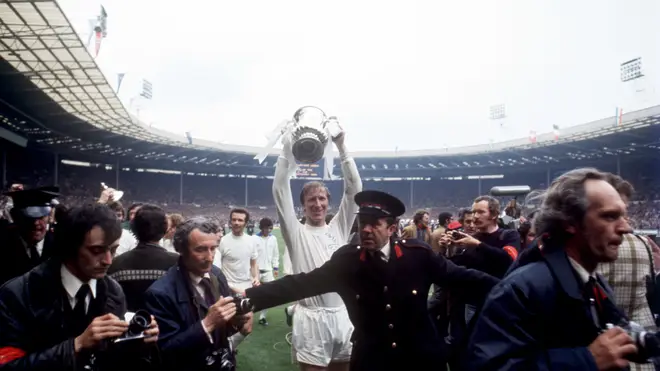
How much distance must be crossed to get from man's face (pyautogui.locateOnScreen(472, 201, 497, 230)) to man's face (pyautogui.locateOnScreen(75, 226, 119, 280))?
3611 mm

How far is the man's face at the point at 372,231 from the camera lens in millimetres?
2592

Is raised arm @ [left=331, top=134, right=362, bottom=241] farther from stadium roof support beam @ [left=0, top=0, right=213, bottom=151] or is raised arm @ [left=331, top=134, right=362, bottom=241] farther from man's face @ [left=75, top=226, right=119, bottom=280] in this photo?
stadium roof support beam @ [left=0, top=0, right=213, bottom=151]

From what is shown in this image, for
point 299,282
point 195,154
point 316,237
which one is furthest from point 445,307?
point 195,154

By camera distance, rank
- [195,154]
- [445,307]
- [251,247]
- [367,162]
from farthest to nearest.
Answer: [367,162]
[195,154]
[251,247]
[445,307]

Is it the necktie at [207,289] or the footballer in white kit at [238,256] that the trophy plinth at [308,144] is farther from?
the footballer in white kit at [238,256]

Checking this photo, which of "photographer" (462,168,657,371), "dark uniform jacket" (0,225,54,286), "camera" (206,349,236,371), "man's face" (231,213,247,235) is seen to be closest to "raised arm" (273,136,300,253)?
"camera" (206,349,236,371)

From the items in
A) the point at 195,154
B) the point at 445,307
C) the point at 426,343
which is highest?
the point at 195,154

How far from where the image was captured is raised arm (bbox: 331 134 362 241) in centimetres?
341

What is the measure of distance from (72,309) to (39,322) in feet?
0.54

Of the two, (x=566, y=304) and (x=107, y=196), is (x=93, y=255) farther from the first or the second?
(x=107, y=196)

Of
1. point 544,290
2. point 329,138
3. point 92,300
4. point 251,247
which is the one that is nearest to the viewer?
point 544,290

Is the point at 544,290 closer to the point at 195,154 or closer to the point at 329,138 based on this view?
the point at 329,138

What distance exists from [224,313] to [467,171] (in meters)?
50.0

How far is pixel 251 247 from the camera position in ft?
21.8
